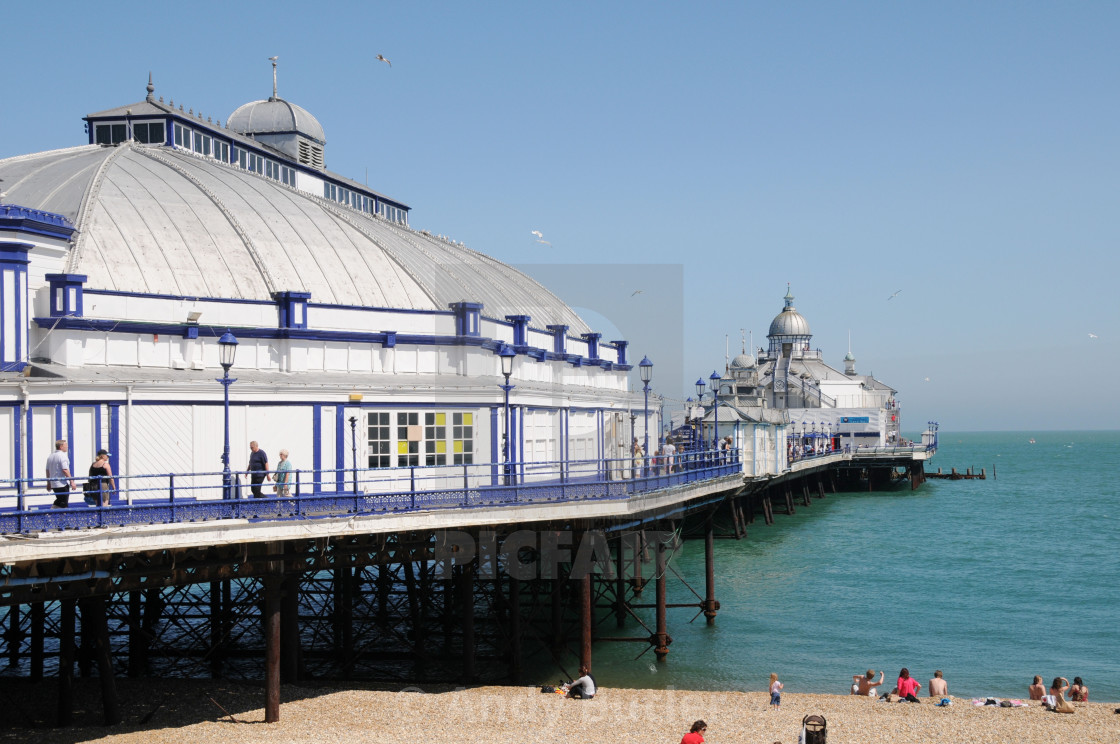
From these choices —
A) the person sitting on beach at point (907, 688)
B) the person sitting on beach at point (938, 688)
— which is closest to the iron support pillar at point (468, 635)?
the person sitting on beach at point (907, 688)

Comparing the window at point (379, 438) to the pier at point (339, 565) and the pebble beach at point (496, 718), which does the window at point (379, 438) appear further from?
the pebble beach at point (496, 718)

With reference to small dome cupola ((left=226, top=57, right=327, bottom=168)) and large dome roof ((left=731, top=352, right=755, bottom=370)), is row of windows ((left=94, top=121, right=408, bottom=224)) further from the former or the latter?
large dome roof ((left=731, top=352, right=755, bottom=370))

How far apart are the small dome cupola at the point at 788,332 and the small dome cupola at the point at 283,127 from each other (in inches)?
3422

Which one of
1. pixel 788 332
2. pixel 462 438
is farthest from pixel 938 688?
pixel 788 332

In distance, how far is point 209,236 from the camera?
28.1 meters

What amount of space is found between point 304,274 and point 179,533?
42.4 ft

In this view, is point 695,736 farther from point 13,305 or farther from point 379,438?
point 13,305

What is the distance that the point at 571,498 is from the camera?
22.9 meters

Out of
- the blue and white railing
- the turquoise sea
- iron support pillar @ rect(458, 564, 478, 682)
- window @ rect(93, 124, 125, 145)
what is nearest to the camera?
the blue and white railing

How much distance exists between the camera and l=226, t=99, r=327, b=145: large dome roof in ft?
140

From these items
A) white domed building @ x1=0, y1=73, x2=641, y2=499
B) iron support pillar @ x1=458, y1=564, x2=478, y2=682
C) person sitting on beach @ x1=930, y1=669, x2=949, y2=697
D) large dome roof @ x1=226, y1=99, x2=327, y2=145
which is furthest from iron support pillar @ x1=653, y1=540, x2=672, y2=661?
large dome roof @ x1=226, y1=99, x2=327, y2=145

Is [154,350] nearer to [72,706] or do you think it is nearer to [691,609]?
[72,706]

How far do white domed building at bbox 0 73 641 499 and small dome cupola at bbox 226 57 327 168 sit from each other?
5.99m

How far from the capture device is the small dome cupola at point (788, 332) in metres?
124
